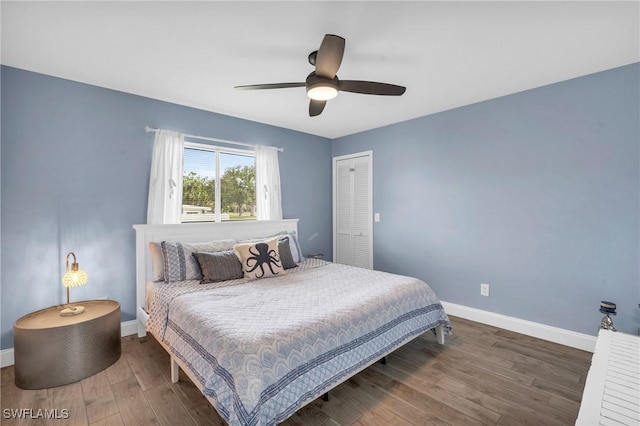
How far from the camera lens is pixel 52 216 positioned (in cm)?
253

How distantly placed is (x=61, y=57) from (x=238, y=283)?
2335 millimetres

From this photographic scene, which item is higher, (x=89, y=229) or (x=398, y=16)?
(x=398, y=16)

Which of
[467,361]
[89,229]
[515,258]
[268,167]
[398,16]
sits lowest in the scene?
[467,361]

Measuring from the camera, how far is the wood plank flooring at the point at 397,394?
69.2 inches

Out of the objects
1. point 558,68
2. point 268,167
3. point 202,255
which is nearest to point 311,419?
point 202,255

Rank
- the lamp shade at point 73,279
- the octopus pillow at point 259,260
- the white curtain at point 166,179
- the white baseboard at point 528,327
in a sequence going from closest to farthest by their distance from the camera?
the lamp shade at point 73,279, the white baseboard at point 528,327, the octopus pillow at point 259,260, the white curtain at point 166,179

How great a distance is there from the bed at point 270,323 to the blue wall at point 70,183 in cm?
30

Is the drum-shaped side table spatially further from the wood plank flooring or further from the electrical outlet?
the electrical outlet

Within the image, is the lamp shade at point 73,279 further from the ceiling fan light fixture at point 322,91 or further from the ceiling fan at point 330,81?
the ceiling fan light fixture at point 322,91

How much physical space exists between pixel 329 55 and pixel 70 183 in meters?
2.62

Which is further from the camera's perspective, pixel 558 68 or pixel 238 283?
pixel 238 283

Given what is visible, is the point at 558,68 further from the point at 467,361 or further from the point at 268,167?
the point at 268,167

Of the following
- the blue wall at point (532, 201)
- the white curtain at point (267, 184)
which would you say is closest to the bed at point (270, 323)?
the white curtain at point (267, 184)

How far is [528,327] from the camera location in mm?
2910
